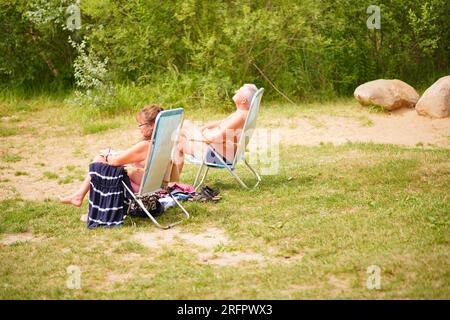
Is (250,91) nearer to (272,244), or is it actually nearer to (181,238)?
(181,238)

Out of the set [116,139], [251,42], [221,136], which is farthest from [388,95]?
[221,136]

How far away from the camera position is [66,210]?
292 inches

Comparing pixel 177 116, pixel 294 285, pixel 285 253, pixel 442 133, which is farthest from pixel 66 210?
pixel 442 133

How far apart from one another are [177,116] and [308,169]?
2733 millimetres

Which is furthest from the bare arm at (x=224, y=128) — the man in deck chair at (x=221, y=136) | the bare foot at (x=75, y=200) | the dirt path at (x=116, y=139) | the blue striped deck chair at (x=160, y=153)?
the dirt path at (x=116, y=139)

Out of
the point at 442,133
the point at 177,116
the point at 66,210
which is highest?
the point at 177,116

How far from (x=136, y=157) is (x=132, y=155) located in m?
0.05

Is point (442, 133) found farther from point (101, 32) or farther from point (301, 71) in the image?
point (101, 32)

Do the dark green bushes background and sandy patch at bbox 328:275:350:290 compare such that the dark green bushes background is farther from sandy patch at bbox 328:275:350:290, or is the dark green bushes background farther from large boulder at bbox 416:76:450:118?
sandy patch at bbox 328:275:350:290

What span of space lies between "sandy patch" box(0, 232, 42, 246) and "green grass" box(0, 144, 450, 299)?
0.25 feet

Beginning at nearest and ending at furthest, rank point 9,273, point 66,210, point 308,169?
point 9,273 < point 66,210 < point 308,169

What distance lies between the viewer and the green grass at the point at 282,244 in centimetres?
494

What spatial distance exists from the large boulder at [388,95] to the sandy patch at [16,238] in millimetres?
7616

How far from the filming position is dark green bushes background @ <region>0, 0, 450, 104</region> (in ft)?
44.3
